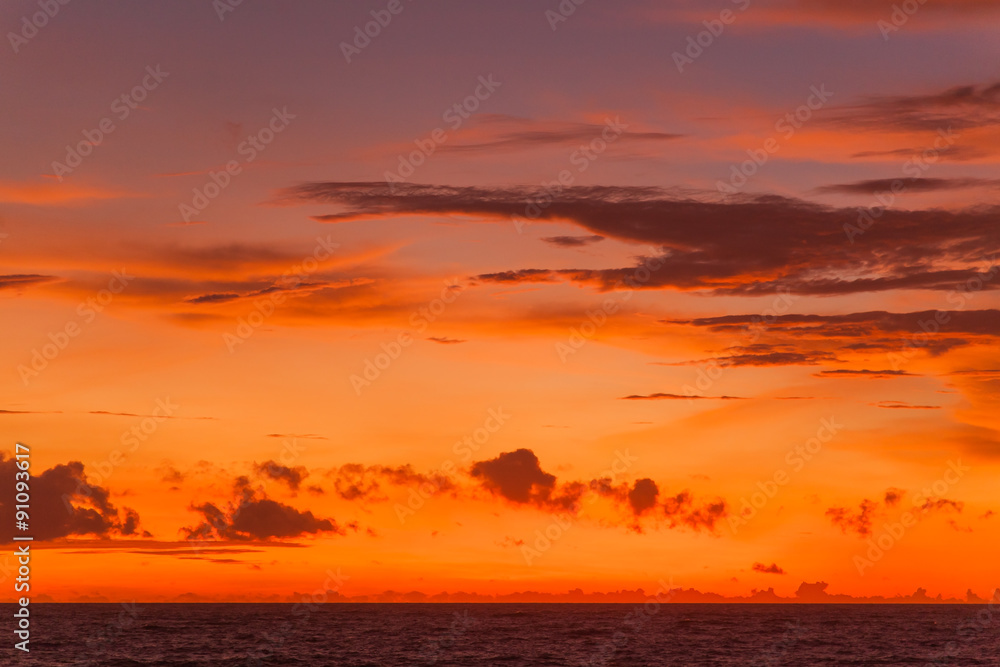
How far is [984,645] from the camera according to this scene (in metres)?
129

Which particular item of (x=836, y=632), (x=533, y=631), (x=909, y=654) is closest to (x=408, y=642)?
(x=533, y=631)

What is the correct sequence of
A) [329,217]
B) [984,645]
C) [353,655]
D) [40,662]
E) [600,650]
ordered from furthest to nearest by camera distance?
[984,645] < [600,650] < [353,655] < [40,662] < [329,217]

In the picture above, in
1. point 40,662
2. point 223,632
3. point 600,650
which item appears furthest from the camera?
point 223,632

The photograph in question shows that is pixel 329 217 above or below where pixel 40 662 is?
above

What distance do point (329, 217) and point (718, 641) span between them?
9122 centimetres

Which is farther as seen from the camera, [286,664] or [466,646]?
[466,646]

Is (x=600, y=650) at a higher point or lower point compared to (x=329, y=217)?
lower

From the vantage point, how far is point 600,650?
11775cm

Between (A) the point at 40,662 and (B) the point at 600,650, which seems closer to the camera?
(A) the point at 40,662

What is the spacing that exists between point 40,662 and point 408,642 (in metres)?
51.3

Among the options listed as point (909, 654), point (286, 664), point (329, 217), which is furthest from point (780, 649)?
point (329, 217)

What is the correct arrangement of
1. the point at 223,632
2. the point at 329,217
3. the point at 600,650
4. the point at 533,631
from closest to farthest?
1. the point at 329,217
2. the point at 600,650
3. the point at 223,632
4. the point at 533,631

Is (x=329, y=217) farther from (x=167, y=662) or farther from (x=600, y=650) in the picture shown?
(x=600, y=650)

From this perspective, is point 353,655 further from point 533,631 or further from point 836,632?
point 836,632
